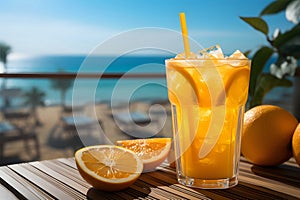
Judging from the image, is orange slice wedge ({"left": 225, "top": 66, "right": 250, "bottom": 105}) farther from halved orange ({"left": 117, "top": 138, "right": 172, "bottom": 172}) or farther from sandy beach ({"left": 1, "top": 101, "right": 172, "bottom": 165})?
sandy beach ({"left": 1, "top": 101, "right": 172, "bottom": 165})

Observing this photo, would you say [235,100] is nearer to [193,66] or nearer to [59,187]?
[193,66]

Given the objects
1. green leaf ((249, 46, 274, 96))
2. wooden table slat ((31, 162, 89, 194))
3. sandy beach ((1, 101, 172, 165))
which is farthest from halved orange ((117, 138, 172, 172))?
sandy beach ((1, 101, 172, 165))

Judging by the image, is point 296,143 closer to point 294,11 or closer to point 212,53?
point 212,53

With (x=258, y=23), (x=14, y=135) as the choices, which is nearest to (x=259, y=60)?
(x=258, y=23)

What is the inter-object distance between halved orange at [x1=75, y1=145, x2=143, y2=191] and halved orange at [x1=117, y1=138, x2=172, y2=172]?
5cm

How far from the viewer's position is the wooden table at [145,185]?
63 centimetres

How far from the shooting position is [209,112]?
2.35ft

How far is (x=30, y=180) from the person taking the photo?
0.72 meters

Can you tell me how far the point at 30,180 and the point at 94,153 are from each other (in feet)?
0.44

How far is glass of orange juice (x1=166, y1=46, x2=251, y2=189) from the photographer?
70 cm

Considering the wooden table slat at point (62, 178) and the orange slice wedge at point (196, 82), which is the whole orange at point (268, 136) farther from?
the wooden table slat at point (62, 178)

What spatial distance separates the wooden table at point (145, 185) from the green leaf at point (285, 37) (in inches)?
49.5

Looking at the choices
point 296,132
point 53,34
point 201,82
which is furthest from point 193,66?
point 53,34

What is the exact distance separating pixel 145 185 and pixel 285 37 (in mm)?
1519
